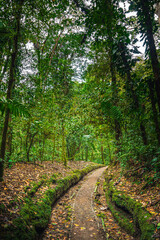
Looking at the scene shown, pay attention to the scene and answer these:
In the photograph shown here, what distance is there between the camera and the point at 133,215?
11.9ft

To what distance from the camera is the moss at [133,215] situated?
288 cm

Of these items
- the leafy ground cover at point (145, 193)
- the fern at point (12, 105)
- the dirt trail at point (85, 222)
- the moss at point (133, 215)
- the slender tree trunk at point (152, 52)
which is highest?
the slender tree trunk at point (152, 52)

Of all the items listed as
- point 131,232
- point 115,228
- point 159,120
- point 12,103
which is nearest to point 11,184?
point 12,103

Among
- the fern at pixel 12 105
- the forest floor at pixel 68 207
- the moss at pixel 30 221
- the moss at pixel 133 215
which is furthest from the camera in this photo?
the forest floor at pixel 68 207

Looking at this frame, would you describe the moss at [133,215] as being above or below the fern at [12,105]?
below

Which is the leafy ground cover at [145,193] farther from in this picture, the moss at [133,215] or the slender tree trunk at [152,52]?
the slender tree trunk at [152,52]

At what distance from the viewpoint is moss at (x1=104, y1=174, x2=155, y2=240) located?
288 centimetres

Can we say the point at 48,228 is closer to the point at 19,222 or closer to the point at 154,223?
the point at 19,222

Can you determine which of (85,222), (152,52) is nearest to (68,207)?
(85,222)

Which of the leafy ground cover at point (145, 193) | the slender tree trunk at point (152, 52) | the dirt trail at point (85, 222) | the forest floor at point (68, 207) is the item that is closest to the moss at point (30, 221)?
the forest floor at point (68, 207)

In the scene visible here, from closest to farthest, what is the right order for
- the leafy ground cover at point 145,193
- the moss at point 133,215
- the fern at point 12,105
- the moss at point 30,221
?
1. the moss at point 30,221
2. the fern at point 12,105
3. the moss at point 133,215
4. the leafy ground cover at point 145,193

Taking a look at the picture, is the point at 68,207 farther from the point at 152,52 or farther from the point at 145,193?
the point at 152,52

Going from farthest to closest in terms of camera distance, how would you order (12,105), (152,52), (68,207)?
(68,207), (152,52), (12,105)

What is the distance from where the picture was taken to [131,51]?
5656mm
